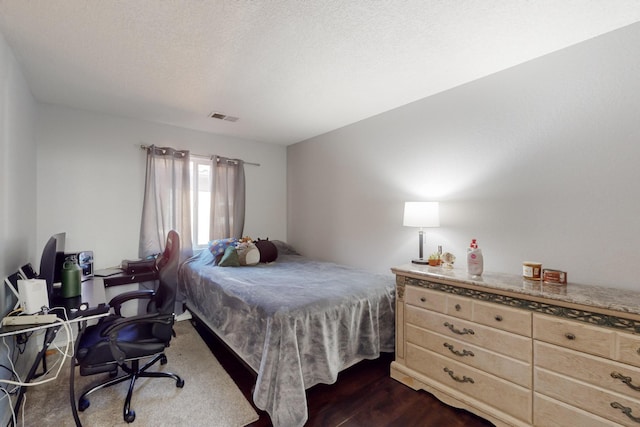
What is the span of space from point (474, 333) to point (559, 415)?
51 centimetres

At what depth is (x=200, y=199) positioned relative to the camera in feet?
12.2

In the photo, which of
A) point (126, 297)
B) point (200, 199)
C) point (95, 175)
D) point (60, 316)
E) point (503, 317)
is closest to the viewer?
point (60, 316)

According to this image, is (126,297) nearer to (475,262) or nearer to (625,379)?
(475,262)

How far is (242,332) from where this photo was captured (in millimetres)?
2035

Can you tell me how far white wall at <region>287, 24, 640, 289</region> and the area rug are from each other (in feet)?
6.27

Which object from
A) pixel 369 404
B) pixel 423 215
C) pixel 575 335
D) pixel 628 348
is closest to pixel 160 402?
pixel 369 404

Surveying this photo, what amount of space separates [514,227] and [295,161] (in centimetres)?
316

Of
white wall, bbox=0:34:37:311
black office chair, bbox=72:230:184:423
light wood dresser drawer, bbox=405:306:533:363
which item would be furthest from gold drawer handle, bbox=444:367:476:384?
white wall, bbox=0:34:37:311

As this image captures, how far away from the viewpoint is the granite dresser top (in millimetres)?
1328

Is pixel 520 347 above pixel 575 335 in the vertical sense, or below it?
below

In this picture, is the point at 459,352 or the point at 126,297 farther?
the point at 126,297

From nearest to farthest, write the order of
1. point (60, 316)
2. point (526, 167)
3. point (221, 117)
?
point (60, 316) < point (526, 167) < point (221, 117)

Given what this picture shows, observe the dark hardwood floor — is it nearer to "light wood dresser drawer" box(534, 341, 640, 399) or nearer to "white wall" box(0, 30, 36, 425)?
"light wood dresser drawer" box(534, 341, 640, 399)

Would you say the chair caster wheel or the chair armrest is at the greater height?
the chair armrest
